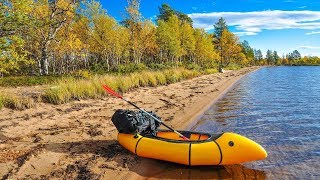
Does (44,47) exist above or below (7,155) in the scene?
above

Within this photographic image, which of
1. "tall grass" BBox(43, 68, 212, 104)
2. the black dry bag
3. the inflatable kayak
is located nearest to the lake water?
the inflatable kayak

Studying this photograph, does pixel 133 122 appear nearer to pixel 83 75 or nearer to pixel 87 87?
pixel 87 87

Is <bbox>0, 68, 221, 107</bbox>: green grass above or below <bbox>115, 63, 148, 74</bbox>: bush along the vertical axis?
below

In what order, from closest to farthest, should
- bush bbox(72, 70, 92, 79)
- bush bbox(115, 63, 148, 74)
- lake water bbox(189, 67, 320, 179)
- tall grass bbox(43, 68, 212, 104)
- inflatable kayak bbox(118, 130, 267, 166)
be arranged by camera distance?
inflatable kayak bbox(118, 130, 267, 166)
lake water bbox(189, 67, 320, 179)
tall grass bbox(43, 68, 212, 104)
bush bbox(72, 70, 92, 79)
bush bbox(115, 63, 148, 74)

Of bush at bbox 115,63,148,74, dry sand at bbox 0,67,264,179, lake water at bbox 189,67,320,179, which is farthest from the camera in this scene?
bush at bbox 115,63,148,74

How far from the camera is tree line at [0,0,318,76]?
12.1m

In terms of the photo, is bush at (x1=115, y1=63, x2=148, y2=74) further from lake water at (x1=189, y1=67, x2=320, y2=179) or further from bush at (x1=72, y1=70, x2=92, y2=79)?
lake water at (x1=189, y1=67, x2=320, y2=179)

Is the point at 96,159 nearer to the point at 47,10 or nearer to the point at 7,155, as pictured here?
the point at 7,155

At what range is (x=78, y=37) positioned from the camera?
4400 centimetres

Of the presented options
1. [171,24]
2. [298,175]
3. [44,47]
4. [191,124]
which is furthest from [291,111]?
[171,24]

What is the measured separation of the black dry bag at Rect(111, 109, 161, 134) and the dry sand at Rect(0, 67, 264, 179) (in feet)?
2.15

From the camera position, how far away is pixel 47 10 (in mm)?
31172

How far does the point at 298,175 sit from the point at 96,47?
39.2 metres

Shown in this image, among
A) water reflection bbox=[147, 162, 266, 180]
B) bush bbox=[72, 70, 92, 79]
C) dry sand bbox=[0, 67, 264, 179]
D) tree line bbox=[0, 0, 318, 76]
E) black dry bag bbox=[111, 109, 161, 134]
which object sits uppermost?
tree line bbox=[0, 0, 318, 76]
